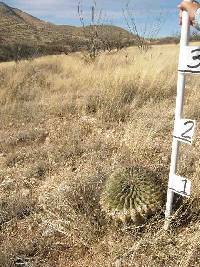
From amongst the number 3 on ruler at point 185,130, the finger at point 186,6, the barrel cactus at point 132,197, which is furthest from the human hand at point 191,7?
the barrel cactus at point 132,197

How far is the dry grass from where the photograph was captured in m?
3.42

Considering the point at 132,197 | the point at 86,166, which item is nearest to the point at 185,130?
the point at 132,197

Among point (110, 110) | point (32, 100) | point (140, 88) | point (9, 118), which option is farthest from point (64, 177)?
point (32, 100)

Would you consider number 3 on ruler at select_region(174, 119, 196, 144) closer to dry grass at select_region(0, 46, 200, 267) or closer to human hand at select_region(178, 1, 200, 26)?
dry grass at select_region(0, 46, 200, 267)

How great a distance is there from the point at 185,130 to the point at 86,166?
6.16 ft

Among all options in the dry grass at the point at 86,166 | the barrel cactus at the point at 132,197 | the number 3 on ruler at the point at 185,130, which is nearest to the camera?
the number 3 on ruler at the point at 185,130

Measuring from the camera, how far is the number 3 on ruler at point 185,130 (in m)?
3.25

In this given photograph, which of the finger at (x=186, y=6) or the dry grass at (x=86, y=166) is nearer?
the finger at (x=186, y=6)

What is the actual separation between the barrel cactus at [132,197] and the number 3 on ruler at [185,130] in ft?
1.93

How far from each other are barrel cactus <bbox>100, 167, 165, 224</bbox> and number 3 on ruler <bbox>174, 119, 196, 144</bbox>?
587 mm

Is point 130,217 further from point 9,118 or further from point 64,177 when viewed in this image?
point 9,118

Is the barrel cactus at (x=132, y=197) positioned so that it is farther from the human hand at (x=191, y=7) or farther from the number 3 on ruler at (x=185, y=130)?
the human hand at (x=191, y=7)

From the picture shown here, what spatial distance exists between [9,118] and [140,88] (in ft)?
8.33

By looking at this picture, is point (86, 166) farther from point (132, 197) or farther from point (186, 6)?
point (186, 6)
